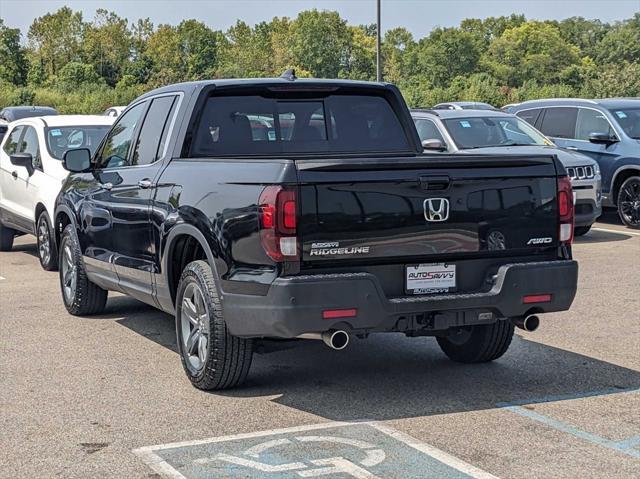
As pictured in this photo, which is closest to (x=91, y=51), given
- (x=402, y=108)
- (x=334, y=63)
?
(x=334, y=63)

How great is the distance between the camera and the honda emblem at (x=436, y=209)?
632cm

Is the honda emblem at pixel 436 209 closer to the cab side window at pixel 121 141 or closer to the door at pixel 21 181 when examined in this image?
the cab side window at pixel 121 141

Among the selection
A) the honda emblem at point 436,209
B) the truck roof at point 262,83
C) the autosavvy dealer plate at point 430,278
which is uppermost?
the truck roof at point 262,83

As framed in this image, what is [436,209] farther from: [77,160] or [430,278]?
[77,160]

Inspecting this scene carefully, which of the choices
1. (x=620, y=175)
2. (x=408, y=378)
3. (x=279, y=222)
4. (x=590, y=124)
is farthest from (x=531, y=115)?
(x=279, y=222)

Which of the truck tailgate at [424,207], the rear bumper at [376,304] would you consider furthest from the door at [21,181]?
the truck tailgate at [424,207]

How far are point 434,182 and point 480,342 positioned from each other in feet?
5.25

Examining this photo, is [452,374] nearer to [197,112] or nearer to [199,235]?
[199,235]

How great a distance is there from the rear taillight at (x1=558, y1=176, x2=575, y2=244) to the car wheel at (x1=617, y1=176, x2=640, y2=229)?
9.86 meters

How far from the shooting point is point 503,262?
6570 mm

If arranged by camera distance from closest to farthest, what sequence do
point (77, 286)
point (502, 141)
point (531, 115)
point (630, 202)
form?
point (77, 286)
point (502, 141)
point (630, 202)
point (531, 115)

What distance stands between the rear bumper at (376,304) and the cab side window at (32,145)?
7.30 metres

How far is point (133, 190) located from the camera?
25.9 feet

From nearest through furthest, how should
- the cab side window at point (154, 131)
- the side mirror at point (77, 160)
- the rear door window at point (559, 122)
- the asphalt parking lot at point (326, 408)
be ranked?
the asphalt parking lot at point (326, 408) → the cab side window at point (154, 131) → the side mirror at point (77, 160) → the rear door window at point (559, 122)
